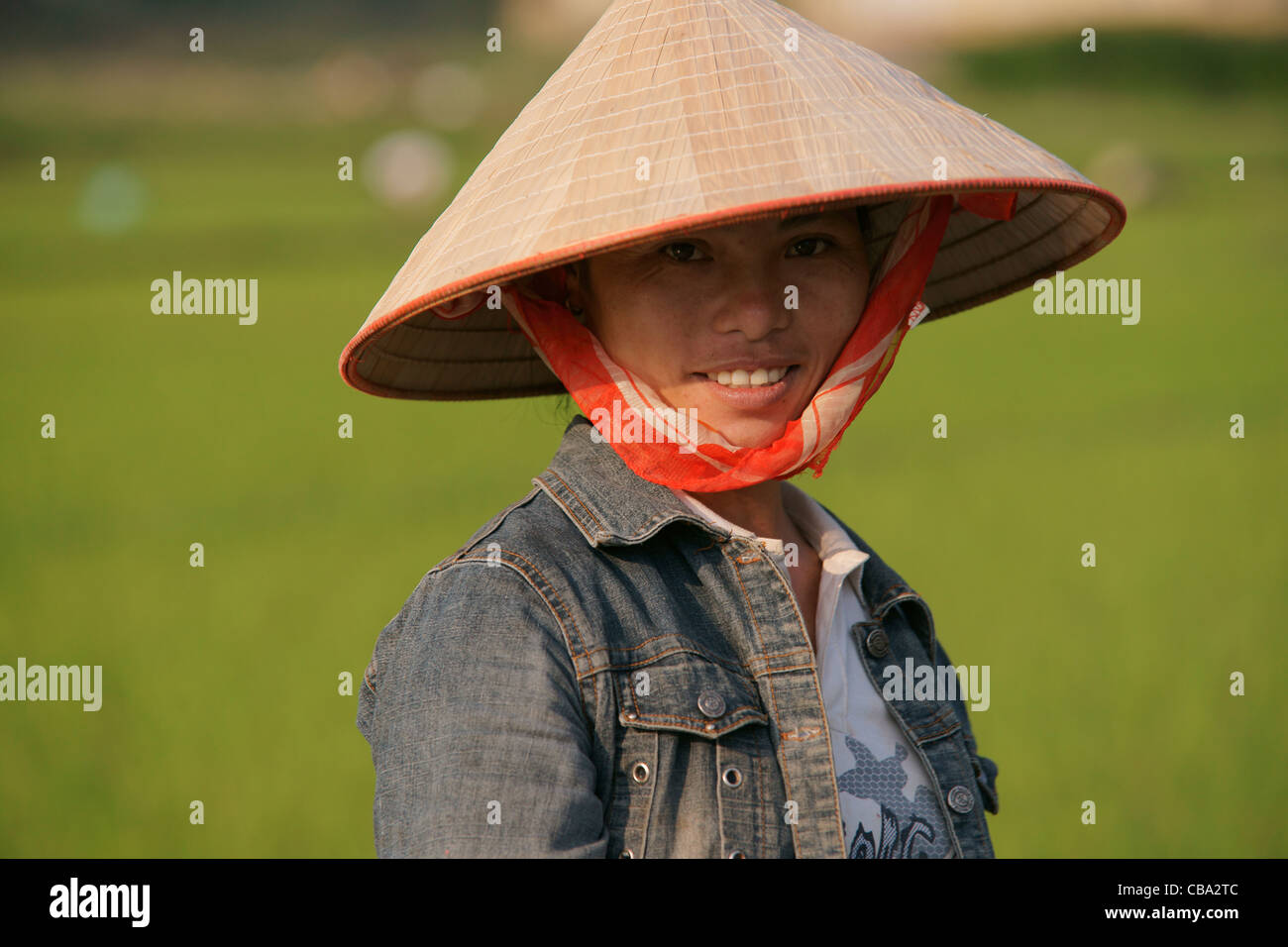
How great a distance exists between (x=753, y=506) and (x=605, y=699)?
467 millimetres

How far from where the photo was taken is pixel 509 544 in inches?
65.8

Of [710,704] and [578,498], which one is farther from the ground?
[578,498]

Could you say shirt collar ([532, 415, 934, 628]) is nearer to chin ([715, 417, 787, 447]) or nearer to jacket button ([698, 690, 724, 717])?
chin ([715, 417, 787, 447])

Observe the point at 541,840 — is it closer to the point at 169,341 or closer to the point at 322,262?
the point at 169,341

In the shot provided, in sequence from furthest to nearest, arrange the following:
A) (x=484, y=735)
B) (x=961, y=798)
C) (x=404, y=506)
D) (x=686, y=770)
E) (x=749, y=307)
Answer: (x=404, y=506) < (x=961, y=798) < (x=749, y=307) < (x=686, y=770) < (x=484, y=735)

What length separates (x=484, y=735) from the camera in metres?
1.50

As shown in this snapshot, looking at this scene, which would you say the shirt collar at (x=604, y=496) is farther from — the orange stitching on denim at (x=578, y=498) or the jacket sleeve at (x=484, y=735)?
the jacket sleeve at (x=484, y=735)

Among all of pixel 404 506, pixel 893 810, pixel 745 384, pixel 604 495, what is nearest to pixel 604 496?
pixel 604 495

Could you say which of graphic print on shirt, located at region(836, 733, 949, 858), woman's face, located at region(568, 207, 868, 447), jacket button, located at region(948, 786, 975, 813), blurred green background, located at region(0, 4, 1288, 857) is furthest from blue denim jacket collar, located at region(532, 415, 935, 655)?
blurred green background, located at region(0, 4, 1288, 857)

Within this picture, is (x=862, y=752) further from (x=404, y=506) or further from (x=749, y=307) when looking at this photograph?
(x=404, y=506)

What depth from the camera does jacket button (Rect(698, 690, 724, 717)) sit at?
5.39ft

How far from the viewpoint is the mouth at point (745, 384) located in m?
1.80

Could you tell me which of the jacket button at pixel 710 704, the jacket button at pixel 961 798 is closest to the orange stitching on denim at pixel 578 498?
the jacket button at pixel 710 704

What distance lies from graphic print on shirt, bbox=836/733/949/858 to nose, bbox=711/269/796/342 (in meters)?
0.54
